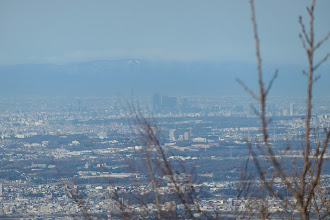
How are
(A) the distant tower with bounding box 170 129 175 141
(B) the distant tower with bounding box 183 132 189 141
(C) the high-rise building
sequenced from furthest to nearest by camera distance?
1. (C) the high-rise building
2. (B) the distant tower with bounding box 183 132 189 141
3. (A) the distant tower with bounding box 170 129 175 141

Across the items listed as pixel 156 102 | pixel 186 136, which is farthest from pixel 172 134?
pixel 156 102

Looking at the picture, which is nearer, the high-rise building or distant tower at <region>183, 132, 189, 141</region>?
distant tower at <region>183, 132, 189, 141</region>

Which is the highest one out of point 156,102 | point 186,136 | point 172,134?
point 156,102

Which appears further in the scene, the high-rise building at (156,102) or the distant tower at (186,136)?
the high-rise building at (156,102)

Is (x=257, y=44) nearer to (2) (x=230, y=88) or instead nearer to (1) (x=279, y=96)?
(1) (x=279, y=96)

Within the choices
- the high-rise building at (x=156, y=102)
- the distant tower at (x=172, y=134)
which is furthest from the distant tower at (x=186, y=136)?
the high-rise building at (x=156, y=102)

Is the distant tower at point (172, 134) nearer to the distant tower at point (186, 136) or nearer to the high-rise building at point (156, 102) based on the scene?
the distant tower at point (186, 136)

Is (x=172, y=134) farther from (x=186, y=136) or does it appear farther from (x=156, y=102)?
(x=156, y=102)

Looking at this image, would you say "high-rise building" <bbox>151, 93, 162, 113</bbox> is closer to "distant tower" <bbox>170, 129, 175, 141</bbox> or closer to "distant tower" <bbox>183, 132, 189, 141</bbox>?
"distant tower" <bbox>170, 129, 175, 141</bbox>

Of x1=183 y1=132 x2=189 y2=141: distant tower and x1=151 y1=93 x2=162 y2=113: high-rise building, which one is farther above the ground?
x1=151 y1=93 x2=162 y2=113: high-rise building

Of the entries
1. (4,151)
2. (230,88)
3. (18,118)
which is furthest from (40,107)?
(230,88)

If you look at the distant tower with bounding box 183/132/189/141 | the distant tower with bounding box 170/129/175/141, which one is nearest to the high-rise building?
the distant tower with bounding box 170/129/175/141
